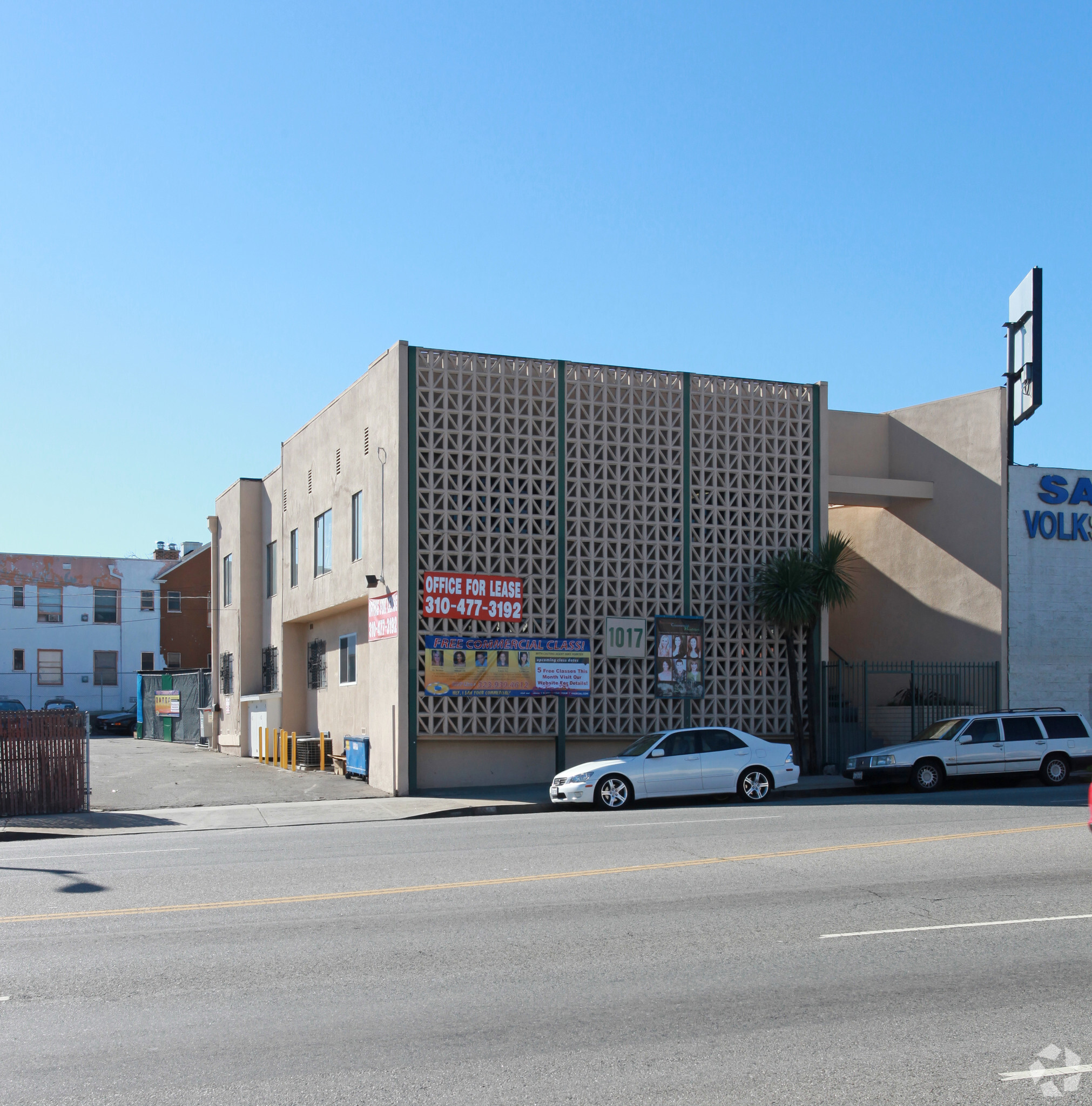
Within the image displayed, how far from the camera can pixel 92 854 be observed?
575 inches

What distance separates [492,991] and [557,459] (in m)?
17.6

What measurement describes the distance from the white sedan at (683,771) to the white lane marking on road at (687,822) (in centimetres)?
271

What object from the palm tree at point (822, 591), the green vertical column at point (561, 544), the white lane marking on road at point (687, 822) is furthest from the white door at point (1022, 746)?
the green vertical column at point (561, 544)

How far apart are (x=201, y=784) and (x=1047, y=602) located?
1936 cm

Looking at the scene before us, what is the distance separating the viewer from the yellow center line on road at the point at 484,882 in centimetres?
1010

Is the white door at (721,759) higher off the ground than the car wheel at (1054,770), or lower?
higher

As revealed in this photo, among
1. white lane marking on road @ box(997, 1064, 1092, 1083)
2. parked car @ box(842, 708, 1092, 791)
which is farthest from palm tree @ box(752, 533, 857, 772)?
white lane marking on road @ box(997, 1064, 1092, 1083)

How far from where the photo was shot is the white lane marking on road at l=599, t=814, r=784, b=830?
627 inches

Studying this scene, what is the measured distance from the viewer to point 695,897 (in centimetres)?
1027

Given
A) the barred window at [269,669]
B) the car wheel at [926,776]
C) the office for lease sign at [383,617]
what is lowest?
the car wheel at [926,776]

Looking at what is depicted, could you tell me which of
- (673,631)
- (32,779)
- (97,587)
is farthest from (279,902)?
(97,587)

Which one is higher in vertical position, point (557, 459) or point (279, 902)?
point (557, 459)

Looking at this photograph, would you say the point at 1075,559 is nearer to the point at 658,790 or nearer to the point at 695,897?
the point at 658,790

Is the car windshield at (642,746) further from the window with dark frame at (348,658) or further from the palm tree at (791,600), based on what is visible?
the window with dark frame at (348,658)
